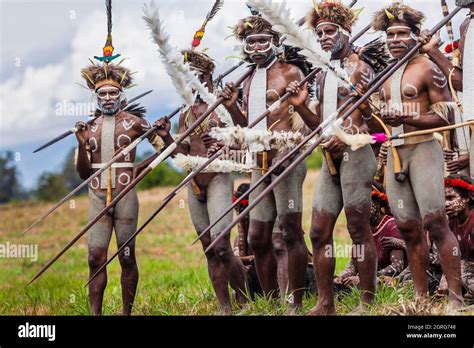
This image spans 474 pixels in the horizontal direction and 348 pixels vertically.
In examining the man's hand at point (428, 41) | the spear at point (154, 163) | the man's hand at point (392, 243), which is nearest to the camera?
the man's hand at point (428, 41)

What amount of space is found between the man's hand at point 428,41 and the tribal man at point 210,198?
87.1 inches

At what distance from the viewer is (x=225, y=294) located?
10617mm

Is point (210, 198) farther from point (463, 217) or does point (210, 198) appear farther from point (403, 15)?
point (403, 15)

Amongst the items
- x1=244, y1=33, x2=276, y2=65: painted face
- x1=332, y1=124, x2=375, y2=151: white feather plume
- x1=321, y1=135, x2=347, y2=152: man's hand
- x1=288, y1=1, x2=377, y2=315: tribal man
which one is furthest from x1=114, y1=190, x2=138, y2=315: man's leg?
x1=332, y1=124, x2=375, y2=151: white feather plume

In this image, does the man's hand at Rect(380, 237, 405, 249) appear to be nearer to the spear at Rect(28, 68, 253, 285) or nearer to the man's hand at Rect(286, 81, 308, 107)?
the man's hand at Rect(286, 81, 308, 107)

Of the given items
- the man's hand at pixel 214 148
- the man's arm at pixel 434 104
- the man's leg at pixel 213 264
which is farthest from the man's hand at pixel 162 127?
the man's arm at pixel 434 104

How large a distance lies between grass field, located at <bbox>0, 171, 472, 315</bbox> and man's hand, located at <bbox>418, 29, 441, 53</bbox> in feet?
6.69

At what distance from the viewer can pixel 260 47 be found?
33.7 ft

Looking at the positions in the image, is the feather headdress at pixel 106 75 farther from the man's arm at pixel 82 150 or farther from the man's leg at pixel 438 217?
the man's leg at pixel 438 217

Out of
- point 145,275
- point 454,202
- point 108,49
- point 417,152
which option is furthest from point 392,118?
point 145,275

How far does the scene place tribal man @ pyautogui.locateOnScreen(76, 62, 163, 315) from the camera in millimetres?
10648

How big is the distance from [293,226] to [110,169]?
6.05 ft

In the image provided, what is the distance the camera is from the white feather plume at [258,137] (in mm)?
9680
